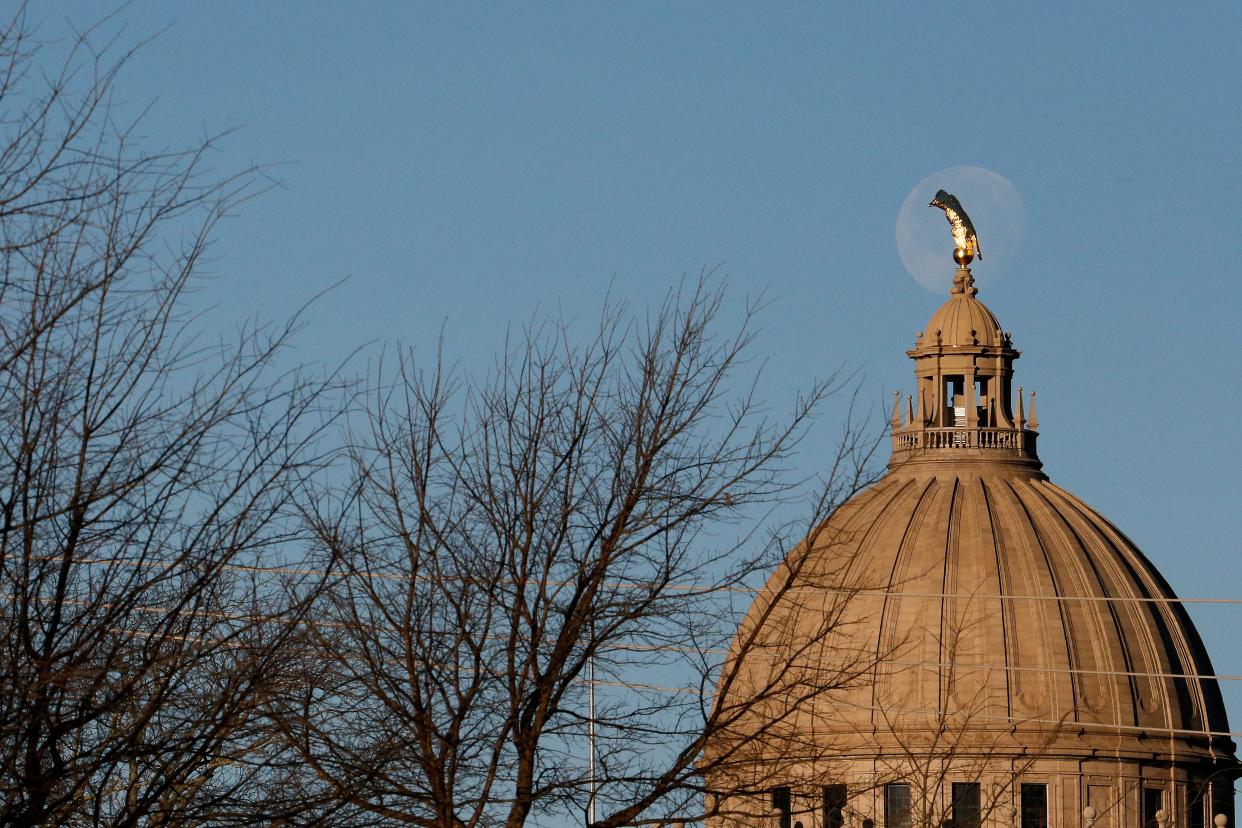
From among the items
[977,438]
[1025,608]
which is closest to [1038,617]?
[1025,608]

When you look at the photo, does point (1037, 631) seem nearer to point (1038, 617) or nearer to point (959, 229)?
point (1038, 617)

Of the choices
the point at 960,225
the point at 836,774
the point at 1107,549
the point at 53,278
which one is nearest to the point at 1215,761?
the point at 1107,549

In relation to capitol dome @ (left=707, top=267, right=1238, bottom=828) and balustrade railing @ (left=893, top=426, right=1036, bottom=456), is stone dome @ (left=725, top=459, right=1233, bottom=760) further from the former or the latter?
balustrade railing @ (left=893, top=426, right=1036, bottom=456)

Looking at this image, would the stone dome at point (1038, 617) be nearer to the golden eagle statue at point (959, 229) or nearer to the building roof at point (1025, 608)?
the building roof at point (1025, 608)

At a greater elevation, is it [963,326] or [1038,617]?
[963,326]

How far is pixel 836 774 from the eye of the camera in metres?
21.4

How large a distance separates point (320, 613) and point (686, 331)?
10.4 feet

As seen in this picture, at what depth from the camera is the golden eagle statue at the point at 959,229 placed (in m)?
116

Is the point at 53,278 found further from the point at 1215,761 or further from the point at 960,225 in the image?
the point at 960,225

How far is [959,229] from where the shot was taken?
117 meters

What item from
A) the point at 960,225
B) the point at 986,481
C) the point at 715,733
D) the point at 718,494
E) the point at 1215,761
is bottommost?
the point at 715,733

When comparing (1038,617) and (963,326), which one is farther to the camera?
(963,326)

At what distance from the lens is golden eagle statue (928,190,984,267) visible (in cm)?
11600

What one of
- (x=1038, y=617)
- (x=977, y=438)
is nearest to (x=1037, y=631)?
(x=1038, y=617)
